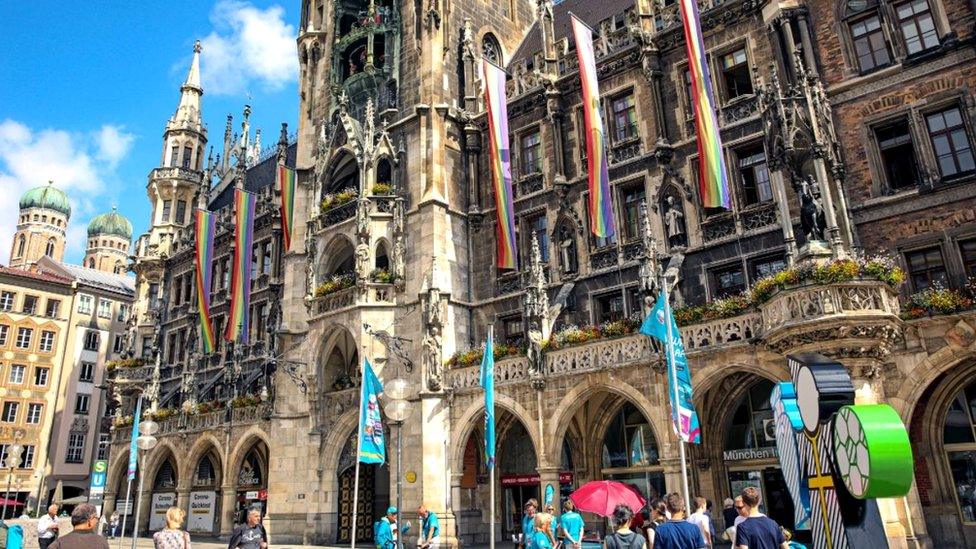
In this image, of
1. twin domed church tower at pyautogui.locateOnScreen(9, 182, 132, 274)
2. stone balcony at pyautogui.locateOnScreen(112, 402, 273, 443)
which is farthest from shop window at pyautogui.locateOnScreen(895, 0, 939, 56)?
twin domed church tower at pyautogui.locateOnScreen(9, 182, 132, 274)

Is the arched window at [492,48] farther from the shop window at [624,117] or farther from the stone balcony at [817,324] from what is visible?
the stone balcony at [817,324]

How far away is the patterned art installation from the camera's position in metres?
4.39

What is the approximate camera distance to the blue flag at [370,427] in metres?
18.7

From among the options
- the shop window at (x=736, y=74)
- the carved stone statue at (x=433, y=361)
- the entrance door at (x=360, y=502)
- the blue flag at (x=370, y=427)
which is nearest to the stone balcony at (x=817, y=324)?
the shop window at (x=736, y=74)

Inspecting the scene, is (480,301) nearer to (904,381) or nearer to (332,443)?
(332,443)

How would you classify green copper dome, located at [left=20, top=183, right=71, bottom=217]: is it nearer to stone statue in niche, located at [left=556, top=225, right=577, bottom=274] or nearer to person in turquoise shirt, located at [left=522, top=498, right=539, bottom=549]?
stone statue in niche, located at [left=556, top=225, right=577, bottom=274]

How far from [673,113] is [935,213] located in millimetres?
8927

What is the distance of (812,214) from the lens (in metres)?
17.9

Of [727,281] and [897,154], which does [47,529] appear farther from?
[897,154]

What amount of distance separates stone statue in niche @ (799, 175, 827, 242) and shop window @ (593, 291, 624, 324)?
731 cm

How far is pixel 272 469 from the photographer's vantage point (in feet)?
95.7

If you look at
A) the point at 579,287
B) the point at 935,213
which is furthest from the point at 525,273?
the point at 935,213

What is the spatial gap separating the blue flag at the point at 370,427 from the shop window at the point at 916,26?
17.8 m

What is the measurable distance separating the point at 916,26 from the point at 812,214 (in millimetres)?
7234
